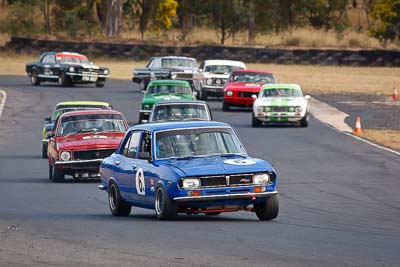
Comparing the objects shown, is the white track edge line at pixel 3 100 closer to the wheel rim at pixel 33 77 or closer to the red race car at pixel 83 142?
the wheel rim at pixel 33 77

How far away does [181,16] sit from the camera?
317ft

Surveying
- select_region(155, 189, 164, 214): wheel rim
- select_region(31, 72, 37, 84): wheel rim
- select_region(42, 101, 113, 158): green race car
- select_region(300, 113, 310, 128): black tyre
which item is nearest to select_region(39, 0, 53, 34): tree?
select_region(31, 72, 37, 84): wheel rim

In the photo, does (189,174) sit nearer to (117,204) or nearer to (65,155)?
(117,204)

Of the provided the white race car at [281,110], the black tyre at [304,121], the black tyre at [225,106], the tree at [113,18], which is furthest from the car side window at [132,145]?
the tree at [113,18]

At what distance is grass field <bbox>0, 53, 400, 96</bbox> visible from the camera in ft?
179

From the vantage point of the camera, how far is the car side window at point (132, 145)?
1623 centimetres

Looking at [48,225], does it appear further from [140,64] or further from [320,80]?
[140,64]

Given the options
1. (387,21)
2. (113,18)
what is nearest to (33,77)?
(113,18)

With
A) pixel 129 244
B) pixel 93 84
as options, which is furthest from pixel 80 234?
pixel 93 84

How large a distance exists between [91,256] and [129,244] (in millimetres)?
1044

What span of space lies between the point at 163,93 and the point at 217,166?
74.6 ft

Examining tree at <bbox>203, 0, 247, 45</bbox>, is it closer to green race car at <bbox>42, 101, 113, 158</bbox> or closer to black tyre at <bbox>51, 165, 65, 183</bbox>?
green race car at <bbox>42, 101, 113, 158</bbox>

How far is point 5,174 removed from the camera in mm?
24641

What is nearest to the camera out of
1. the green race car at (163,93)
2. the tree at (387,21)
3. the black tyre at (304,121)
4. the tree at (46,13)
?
the black tyre at (304,121)
